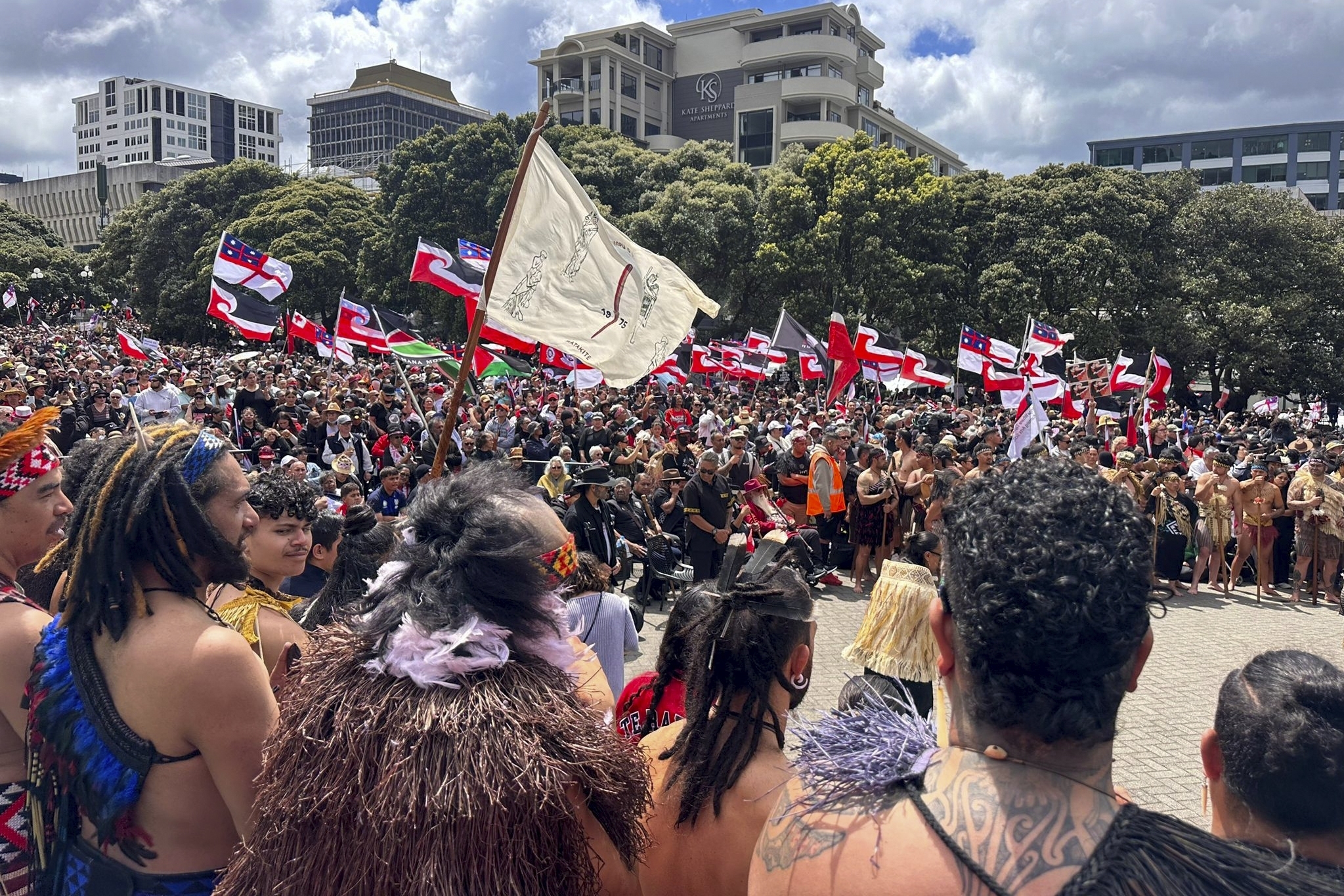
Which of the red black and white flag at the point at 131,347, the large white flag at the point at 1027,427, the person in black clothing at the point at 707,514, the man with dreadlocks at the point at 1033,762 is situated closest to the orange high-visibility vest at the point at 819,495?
the person in black clothing at the point at 707,514

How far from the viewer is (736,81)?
2707 inches

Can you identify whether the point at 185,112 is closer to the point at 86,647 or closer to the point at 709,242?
the point at 709,242

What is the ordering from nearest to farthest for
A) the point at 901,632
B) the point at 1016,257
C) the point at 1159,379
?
1. the point at 901,632
2. the point at 1159,379
3. the point at 1016,257

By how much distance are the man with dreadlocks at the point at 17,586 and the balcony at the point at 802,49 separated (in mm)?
65115

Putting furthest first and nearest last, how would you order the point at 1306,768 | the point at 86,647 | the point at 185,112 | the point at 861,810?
1. the point at 185,112
2. the point at 86,647
3. the point at 1306,768
4. the point at 861,810

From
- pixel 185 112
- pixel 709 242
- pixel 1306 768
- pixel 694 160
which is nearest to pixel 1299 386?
pixel 709 242

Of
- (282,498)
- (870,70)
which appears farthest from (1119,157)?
→ (282,498)

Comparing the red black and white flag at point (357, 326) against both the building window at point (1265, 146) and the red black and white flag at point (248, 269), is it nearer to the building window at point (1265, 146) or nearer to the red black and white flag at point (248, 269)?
the red black and white flag at point (248, 269)

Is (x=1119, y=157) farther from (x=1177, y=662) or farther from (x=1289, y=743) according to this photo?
(x=1289, y=743)

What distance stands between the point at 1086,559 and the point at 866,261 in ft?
111

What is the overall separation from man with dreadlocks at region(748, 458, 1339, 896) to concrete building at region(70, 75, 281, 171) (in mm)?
173942

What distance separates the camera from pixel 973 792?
143cm

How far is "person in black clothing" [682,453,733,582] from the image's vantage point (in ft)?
33.2

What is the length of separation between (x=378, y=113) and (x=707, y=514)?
453ft
